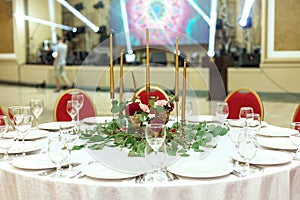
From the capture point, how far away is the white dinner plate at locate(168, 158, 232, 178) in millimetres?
1701

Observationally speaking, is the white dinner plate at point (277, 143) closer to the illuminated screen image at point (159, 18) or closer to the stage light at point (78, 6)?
the illuminated screen image at point (159, 18)

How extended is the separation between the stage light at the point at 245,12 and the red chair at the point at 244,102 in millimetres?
7162

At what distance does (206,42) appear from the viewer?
1100cm

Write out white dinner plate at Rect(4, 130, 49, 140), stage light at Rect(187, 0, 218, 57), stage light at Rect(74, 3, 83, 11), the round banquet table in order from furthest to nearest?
1. stage light at Rect(74, 3, 83, 11)
2. stage light at Rect(187, 0, 218, 57)
3. white dinner plate at Rect(4, 130, 49, 140)
4. the round banquet table

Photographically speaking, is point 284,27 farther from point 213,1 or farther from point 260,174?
point 260,174

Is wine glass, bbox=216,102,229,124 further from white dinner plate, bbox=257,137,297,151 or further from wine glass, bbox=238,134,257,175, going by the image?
wine glass, bbox=238,134,257,175

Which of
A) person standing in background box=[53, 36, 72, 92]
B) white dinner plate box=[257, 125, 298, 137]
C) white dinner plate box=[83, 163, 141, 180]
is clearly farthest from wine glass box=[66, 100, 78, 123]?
person standing in background box=[53, 36, 72, 92]

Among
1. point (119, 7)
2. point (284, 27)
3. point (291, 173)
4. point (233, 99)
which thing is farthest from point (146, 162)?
point (119, 7)

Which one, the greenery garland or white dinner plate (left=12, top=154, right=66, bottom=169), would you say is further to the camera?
the greenery garland

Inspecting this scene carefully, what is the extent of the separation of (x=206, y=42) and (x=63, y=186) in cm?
968

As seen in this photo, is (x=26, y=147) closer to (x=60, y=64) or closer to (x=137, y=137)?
(x=137, y=137)

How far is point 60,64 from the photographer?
11164 millimetres

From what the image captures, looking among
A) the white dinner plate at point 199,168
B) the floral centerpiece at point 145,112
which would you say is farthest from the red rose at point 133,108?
the white dinner plate at point 199,168

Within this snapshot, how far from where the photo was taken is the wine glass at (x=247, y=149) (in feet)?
5.83
